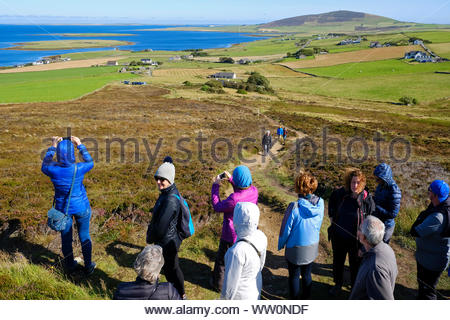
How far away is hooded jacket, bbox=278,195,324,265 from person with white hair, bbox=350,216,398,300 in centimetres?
102

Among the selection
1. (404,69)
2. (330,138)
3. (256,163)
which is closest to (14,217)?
(256,163)

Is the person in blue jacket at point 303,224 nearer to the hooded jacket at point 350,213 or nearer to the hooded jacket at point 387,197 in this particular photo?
the hooded jacket at point 350,213

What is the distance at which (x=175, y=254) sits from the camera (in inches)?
187

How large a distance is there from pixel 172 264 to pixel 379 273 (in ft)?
10.0

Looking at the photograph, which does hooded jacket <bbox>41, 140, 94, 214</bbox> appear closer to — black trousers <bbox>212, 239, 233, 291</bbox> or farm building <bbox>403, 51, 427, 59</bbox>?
black trousers <bbox>212, 239, 233, 291</bbox>

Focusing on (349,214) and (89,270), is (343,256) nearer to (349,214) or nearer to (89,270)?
(349,214)

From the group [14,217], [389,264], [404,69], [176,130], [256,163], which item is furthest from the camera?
[404,69]

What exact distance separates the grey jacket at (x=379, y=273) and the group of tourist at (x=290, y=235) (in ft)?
0.03

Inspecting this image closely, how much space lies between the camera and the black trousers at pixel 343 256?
5184mm

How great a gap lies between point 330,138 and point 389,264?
21018 millimetres

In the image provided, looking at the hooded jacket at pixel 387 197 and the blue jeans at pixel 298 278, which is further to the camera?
the hooded jacket at pixel 387 197

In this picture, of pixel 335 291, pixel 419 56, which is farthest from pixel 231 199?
pixel 419 56

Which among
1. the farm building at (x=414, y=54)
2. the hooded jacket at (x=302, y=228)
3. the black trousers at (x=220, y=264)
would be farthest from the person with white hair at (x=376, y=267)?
the farm building at (x=414, y=54)
